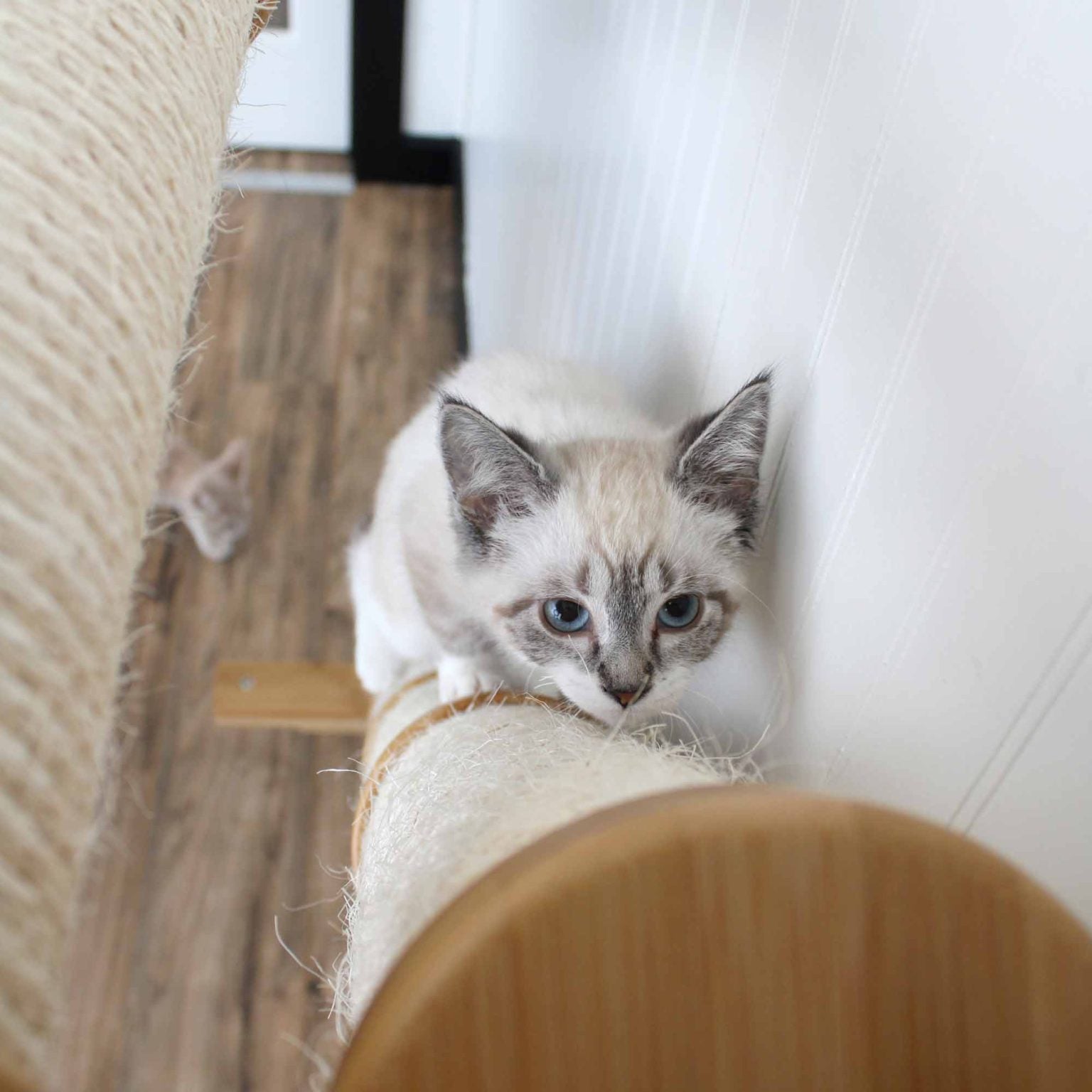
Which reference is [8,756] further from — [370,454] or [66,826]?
[370,454]

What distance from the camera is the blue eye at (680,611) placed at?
0.91 metres

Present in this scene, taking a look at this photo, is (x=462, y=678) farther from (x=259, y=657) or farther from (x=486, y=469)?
(x=259, y=657)

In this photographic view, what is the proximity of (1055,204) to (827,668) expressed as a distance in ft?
1.21

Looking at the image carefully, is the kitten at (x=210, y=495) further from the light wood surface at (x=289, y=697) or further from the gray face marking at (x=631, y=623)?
the gray face marking at (x=631, y=623)

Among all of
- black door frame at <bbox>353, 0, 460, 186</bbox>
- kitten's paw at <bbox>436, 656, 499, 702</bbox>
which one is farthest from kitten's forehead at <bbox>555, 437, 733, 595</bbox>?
black door frame at <bbox>353, 0, 460, 186</bbox>

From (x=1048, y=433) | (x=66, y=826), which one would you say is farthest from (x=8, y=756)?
(x=1048, y=433)

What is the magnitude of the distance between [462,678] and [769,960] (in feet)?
2.62

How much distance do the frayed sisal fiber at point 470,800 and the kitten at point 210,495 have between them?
1196mm

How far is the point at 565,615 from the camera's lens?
936mm

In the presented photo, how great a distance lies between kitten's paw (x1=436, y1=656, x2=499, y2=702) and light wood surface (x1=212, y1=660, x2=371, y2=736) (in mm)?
643

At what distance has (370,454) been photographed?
2246 millimetres

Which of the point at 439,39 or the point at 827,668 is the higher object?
the point at 827,668

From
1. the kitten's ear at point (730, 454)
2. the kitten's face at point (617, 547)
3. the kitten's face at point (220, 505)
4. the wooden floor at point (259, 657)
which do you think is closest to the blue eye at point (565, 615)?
the kitten's face at point (617, 547)

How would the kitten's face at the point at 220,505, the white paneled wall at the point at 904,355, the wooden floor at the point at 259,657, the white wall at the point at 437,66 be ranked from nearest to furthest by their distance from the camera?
the white paneled wall at the point at 904,355 < the wooden floor at the point at 259,657 < the kitten's face at the point at 220,505 < the white wall at the point at 437,66
